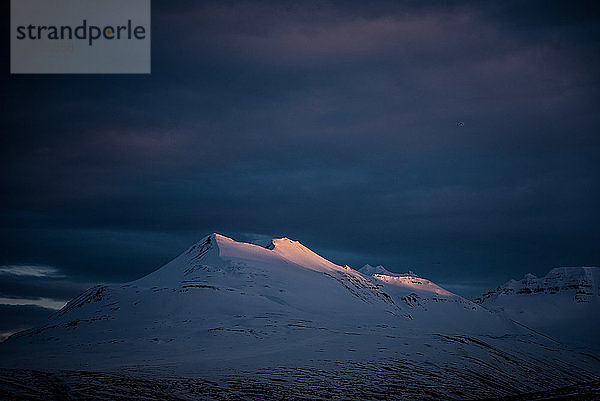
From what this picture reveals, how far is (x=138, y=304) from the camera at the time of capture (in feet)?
552

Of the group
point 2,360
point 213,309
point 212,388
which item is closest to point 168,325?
point 213,309

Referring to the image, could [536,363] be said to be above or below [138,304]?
below

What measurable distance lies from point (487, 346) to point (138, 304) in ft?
323

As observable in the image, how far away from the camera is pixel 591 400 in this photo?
42.0 m

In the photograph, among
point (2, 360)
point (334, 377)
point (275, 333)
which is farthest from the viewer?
point (275, 333)

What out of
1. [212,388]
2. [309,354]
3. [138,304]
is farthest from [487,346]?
[212,388]

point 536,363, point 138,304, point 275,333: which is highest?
point 138,304

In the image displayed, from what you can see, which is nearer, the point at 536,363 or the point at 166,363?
the point at 166,363

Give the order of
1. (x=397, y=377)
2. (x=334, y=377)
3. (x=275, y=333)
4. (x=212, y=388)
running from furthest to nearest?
(x=275, y=333) < (x=397, y=377) < (x=334, y=377) < (x=212, y=388)

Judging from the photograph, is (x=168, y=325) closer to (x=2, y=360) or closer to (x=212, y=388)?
(x=2, y=360)

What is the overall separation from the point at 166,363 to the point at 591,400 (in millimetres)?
66460

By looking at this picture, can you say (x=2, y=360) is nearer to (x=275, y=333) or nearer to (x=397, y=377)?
(x=275, y=333)

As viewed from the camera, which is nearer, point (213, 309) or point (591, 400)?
point (591, 400)

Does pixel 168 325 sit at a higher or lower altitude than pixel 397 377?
higher
